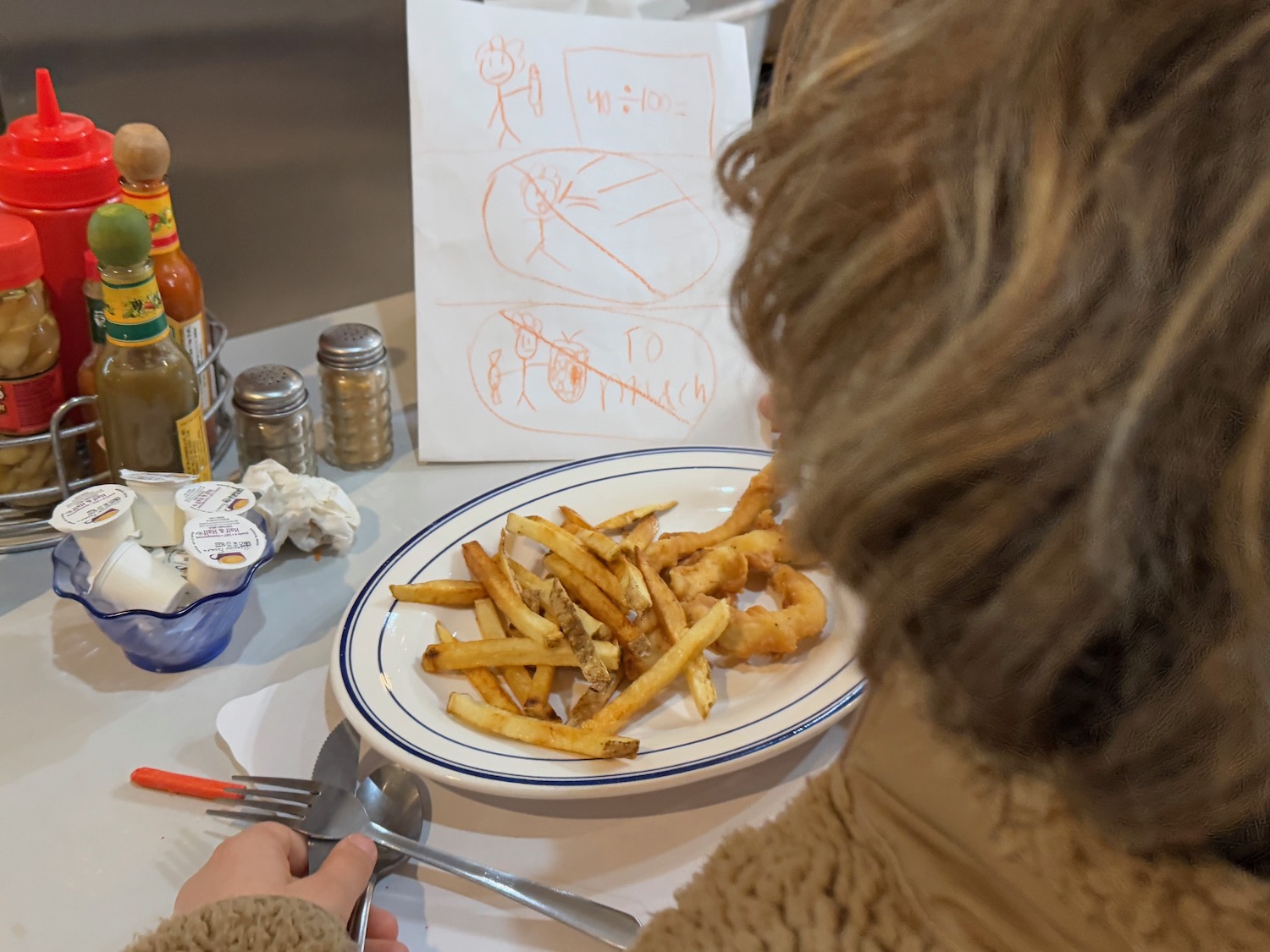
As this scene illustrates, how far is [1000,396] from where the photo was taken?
345mm

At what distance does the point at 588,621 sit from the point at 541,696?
2.9 inches

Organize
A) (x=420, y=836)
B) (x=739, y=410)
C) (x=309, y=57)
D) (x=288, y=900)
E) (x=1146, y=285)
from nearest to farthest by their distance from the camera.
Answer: (x=1146, y=285)
(x=288, y=900)
(x=420, y=836)
(x=739, y=410)
(x=309, y=57)

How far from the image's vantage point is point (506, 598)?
871 millimetres

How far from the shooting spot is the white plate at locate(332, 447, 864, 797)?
0.74 meters

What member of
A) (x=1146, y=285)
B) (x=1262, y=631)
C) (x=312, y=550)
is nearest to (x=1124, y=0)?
(x=1146, y=285)

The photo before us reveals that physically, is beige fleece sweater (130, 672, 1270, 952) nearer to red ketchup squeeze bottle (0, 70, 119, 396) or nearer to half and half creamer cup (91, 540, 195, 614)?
half and half creamer cup (91, 540, 195, 614)

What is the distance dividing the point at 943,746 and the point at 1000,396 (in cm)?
25

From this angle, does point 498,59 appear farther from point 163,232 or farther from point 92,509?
point 92,509

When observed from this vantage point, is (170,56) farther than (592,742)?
Yes

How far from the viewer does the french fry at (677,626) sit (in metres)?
0.81

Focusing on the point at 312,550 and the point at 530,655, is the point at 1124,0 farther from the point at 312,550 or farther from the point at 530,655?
the point at 312,550

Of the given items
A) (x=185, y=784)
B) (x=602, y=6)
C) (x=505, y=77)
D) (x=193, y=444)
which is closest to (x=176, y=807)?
(x=185, y=784)

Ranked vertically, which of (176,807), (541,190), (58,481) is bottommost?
(176,807)

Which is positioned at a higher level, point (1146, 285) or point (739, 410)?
point (1146, 285)
